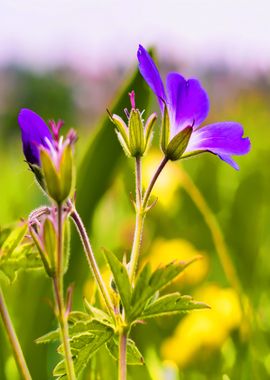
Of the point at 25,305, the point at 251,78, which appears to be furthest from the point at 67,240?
the point at 251,78

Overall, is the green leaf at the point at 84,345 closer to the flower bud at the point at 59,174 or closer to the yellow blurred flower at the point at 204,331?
the flower bud at the point at 59,174

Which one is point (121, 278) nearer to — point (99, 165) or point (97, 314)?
point (97, 314)

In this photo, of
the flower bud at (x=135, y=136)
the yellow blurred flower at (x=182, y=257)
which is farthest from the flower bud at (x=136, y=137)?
the yellow blurred flower at (x=182, y=257)

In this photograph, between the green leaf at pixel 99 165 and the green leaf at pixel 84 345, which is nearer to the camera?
the green leaf at pixel 84 345

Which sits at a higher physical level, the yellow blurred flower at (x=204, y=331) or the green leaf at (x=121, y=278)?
the green leaf at (x=121, y=278)

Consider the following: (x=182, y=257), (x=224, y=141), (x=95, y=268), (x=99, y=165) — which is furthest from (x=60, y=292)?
(x=182, y=257)

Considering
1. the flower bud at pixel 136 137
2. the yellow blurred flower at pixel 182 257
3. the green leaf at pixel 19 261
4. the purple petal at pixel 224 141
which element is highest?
the flower bud at pixel 136 137

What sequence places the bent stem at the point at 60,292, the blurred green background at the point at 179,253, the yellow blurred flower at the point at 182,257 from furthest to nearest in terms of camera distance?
the yellow blurred flower at the point at 182,257, the blurred green background at the point at 179,253, the bent stem at the point at 60,292
